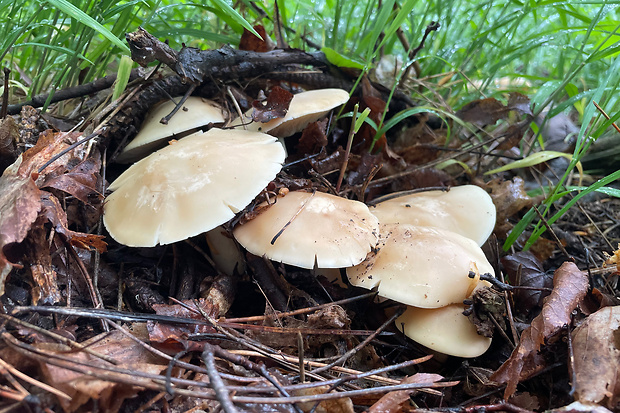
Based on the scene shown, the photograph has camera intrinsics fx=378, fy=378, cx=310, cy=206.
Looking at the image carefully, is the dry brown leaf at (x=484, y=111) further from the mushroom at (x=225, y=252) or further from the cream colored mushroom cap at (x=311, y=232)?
the mushroom at (x=225, y=252)

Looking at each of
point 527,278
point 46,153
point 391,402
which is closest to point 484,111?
point 527,278

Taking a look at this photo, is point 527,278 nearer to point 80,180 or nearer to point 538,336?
point 538,336

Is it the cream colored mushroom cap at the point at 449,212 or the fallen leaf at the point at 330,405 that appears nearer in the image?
the fallen leaf at the point at 330,405

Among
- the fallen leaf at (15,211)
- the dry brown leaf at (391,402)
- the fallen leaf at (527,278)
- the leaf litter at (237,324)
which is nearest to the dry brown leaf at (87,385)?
the leaf litter at (237,324)

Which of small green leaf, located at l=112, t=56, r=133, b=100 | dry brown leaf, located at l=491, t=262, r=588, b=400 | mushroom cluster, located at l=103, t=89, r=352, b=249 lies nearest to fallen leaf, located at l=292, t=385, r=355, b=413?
dry brown leaf, located at l=491, t=262, r=588, b=400

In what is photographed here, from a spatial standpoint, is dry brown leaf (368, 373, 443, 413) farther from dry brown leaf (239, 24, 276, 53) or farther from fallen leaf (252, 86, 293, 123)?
dry brown leaf (239, 24, 276, 53)

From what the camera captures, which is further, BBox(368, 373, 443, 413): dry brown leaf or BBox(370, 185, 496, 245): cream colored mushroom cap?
BBox(370, 185, 496, 245): cream colored mushroom cap
